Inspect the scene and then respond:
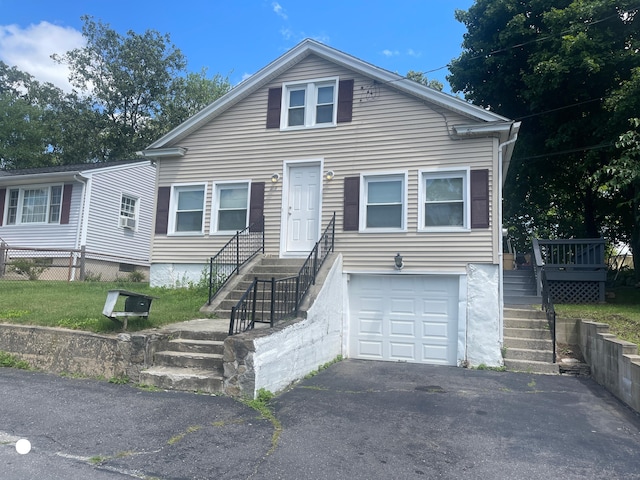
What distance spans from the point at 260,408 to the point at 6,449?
2458 mm

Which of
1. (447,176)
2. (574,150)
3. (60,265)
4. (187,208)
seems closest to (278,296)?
(447,176)

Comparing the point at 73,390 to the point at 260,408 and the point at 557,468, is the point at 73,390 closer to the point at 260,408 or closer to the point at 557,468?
the point at 260,408

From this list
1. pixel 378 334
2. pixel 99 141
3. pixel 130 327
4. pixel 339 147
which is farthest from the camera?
pixel 99 141

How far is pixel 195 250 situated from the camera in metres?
11.5

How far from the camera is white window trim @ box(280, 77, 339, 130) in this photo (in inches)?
434

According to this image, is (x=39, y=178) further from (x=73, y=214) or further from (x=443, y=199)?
(x=443, y=199)

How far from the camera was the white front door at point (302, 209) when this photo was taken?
35.3 feet

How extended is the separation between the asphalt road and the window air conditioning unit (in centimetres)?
1273

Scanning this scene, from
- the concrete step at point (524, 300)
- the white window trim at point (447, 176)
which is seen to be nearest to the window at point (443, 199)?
the white window trim at point (447, 176)

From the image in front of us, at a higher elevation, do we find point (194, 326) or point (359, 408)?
point (194, 326)

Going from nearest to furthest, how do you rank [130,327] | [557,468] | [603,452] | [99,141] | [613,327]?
[557,468], [603,452], [130,327], [613,327], [99,141]

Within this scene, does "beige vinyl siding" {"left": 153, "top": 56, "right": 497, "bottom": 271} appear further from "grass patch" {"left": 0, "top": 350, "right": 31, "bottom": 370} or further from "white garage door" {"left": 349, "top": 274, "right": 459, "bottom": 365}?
"grass patch" {"left": 0, "top": 350, "right": 31, "bottom": 370}

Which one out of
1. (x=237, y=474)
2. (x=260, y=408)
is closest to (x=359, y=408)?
(x=260, y=408)

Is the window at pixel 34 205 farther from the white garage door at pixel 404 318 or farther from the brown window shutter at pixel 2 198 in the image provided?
the white garage door at pixel 404 318
